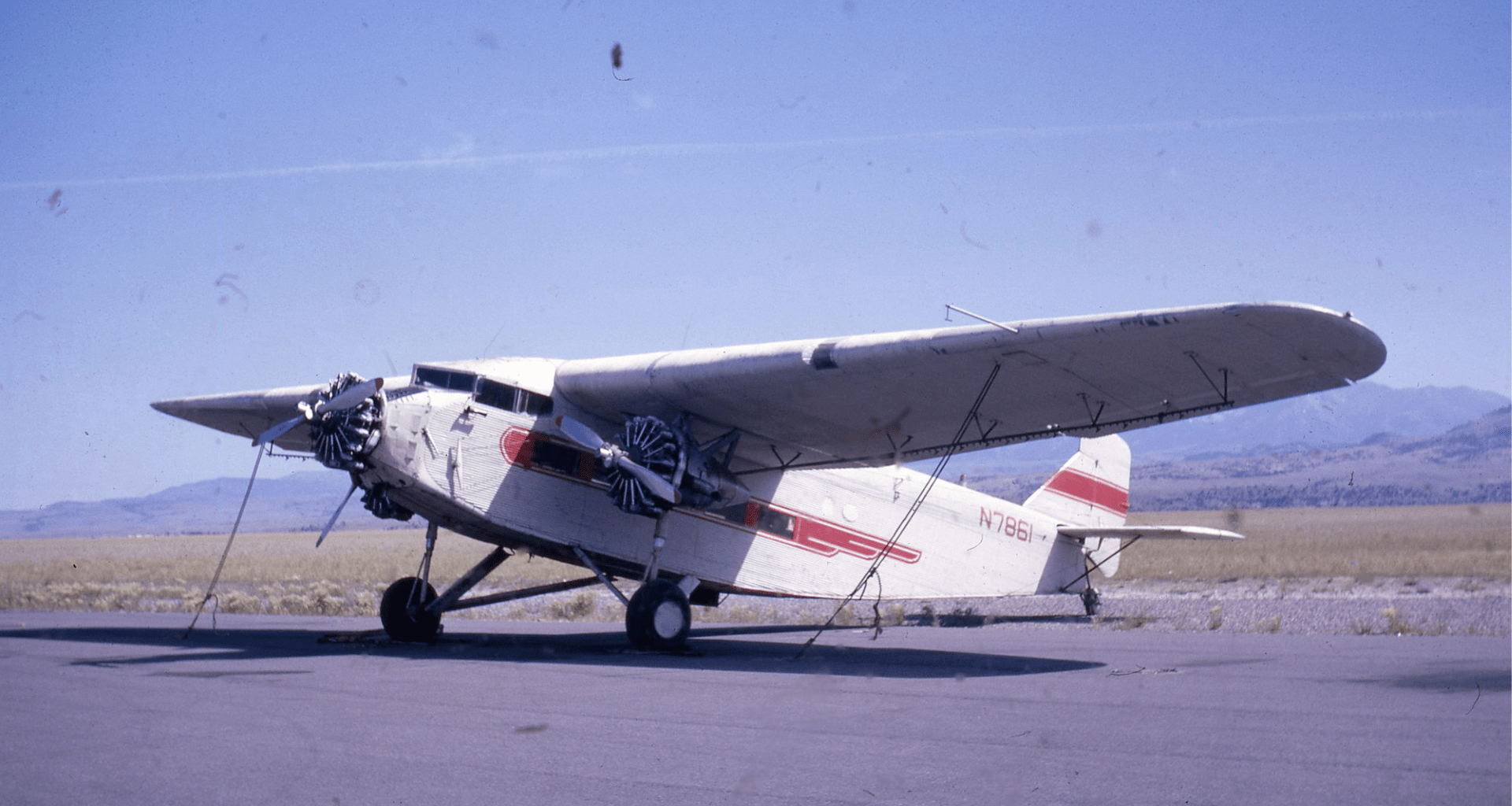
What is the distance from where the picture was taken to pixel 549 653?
14.2 m

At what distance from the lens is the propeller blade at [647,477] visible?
1355 cm

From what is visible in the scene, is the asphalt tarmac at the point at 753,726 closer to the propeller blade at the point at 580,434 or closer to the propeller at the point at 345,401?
the propeller blade at the point at 580,434

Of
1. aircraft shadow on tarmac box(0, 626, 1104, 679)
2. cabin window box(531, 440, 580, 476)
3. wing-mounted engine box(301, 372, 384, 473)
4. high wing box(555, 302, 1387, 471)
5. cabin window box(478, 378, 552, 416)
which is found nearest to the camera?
high wing box(555, 302, 1387, 471)

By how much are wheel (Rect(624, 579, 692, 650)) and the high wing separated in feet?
7.74

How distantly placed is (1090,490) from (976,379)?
10.2 meters

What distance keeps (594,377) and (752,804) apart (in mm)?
9451

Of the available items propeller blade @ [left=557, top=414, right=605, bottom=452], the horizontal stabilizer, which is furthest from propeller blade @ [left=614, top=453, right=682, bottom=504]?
the horizontal stabilizer

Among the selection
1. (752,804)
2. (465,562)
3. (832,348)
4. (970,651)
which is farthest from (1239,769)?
(465,562)

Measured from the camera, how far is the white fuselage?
13.8m

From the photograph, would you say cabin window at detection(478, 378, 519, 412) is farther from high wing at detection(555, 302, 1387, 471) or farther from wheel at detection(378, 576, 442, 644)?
wheel at detection(378, 576, 442, 644)

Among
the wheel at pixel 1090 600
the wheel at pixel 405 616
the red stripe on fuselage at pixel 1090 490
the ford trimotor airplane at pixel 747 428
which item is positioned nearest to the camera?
the ford trimotor airplane at pixel 747 428

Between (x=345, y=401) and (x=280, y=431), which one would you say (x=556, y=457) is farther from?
(x=280, y=431)

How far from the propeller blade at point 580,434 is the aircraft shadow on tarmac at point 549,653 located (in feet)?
8.32

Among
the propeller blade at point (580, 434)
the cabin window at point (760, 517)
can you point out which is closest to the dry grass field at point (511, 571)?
the propeller blade at point (580, 434)
